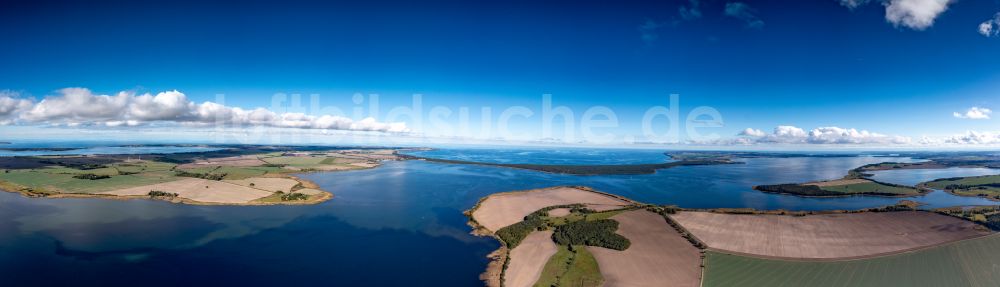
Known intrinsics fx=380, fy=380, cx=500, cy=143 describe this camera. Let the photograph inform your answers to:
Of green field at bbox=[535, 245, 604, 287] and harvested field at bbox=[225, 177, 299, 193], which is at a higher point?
harvested field at bbox=[225, 177, 299, 193]

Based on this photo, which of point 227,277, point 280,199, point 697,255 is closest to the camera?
point 227,277

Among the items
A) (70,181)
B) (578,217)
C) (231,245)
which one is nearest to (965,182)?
(578,217)

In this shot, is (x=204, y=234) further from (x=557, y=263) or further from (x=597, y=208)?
(x=597, y=208)

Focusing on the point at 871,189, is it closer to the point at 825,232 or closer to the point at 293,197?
the point at 825,232

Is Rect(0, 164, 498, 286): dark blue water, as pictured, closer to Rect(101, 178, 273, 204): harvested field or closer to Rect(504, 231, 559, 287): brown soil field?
Rect(504, 231, 559, 287): brown soil field

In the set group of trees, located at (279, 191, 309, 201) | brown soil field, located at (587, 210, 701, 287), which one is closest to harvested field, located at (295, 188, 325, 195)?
group of trees, located at (279, 191, 309, 201)

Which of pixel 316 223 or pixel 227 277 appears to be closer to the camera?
pixel 227 277

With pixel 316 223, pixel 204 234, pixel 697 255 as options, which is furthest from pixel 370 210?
pixel 697 255
